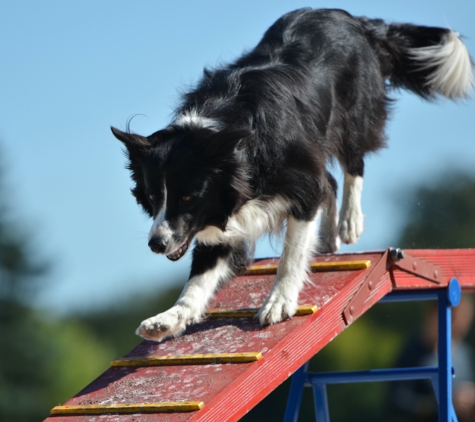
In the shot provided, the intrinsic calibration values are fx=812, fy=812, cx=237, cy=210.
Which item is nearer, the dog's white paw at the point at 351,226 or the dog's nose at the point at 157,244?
the dog's nose at the point at 157,244

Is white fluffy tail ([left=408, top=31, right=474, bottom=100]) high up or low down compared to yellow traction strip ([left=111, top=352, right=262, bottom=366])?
up

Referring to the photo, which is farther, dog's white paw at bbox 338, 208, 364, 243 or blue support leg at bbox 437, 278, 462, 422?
dog's white paw at bbox 338, 208, 364, 243

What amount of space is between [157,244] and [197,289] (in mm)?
732

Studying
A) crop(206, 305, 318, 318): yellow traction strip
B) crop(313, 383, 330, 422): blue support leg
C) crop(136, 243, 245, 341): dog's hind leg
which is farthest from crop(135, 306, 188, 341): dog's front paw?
crop(313, 383, 330, 422): blue support leg

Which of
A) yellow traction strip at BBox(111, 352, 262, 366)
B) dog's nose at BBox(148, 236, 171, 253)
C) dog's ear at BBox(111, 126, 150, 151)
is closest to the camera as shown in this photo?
yellow traction strip at BBox(111, 352, 262, 366)

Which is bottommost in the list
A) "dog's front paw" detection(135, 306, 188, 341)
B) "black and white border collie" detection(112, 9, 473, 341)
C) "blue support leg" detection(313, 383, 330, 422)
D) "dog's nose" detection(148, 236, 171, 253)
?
"blue support leg" detection(313, 383, 330, 422)

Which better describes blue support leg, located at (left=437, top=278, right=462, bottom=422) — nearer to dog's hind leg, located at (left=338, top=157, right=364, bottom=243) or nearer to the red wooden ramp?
the red wooden ramp

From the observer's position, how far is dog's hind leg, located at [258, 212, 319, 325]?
448cm

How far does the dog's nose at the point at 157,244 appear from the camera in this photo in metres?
4.26

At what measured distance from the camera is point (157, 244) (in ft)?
14.0

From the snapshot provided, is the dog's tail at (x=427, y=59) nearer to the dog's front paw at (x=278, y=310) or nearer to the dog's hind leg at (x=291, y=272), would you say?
the dog's hind leg at (x=291, y=272)

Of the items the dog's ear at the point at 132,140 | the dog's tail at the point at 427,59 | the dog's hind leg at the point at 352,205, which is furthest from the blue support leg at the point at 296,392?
the dog's tail at the point at 427,59

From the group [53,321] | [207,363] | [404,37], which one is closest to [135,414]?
[207,363]

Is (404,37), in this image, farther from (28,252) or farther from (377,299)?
(28,252)
